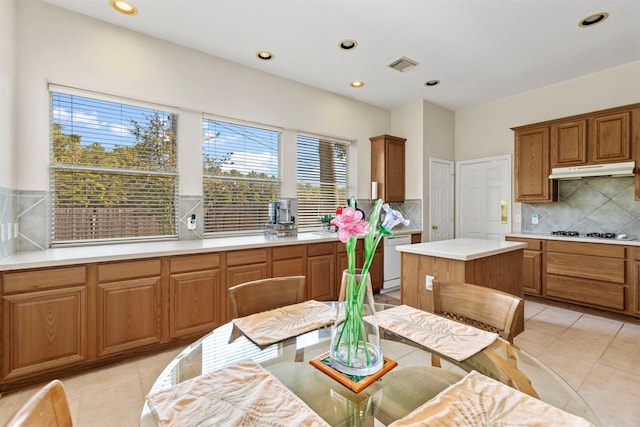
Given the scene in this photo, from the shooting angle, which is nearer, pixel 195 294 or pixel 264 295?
pixel 264 295

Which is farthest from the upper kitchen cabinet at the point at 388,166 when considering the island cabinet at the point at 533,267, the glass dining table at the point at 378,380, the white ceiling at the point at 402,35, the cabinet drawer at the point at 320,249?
the glass dining table at the point at 378,380

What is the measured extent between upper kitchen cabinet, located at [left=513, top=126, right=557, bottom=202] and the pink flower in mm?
4352

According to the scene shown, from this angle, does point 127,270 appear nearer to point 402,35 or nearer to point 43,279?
point 43,279

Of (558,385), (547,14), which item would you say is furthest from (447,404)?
(547,14)

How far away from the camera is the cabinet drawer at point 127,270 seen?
7.66 feet

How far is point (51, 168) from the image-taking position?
265 centimetres

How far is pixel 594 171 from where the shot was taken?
361cm

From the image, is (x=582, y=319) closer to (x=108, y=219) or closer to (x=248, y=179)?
(x=248, y=179)

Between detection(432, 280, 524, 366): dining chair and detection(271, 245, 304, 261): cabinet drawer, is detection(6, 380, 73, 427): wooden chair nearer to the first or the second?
detection(432, 280, 524, 366): dining chair

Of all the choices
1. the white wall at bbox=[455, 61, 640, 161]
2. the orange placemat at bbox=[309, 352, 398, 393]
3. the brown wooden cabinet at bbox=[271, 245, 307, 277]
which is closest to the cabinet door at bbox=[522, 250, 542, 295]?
the white wall at bbox=[455, 61, 640, 161]

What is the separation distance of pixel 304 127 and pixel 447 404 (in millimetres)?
3928

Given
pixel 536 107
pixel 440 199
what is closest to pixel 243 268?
pixel 440 199

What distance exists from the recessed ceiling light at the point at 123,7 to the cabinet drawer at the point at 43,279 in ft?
7.43

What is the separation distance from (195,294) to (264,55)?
275cm
